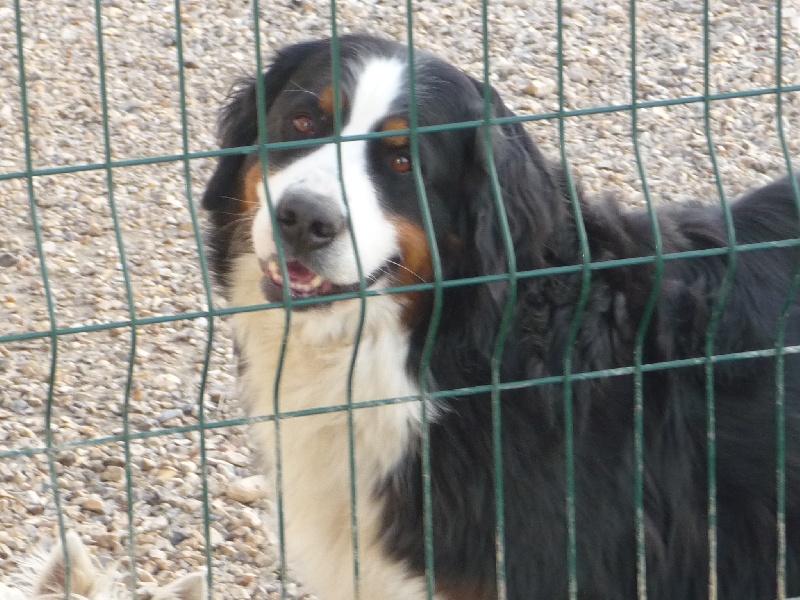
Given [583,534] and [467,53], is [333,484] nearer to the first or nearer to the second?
[583,534]

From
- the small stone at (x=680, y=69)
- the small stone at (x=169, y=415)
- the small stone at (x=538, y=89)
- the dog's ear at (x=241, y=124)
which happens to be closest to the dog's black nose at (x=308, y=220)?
the dog's ear at (x=241, y=124)

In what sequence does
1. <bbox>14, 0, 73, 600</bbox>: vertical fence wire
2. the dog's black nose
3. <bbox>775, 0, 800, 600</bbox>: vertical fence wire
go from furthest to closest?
1. the dog's black nose
2. <bbox>775, 0, 800, 600</bbox>: vertical fence wire
3. <bbox>14, 0, 73, 600</bbox>: vertical fence wire

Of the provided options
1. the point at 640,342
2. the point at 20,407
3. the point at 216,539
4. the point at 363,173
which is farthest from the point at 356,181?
the point at 20,407

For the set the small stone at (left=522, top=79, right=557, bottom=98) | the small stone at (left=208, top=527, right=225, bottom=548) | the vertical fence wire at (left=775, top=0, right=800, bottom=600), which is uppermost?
the small stone at (left=522, top=79, right=557, bottom=98)

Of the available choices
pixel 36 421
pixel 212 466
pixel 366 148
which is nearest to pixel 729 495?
pixel 366 148

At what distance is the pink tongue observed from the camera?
3.10 metres

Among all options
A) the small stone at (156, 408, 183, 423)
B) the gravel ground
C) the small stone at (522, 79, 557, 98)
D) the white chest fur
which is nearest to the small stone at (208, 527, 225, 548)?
the gravel ground

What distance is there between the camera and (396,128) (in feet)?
10.2

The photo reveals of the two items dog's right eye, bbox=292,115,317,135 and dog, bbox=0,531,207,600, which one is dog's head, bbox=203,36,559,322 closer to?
dog's right eye, bbox=292,115,317,135

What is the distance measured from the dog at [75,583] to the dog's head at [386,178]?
757mm

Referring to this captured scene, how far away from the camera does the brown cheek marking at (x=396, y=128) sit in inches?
121

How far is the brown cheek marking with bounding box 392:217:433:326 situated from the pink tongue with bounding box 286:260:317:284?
225 mm

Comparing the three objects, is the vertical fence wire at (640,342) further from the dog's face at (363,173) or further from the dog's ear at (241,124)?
the dog's ear at (241,124)

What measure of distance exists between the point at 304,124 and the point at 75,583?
1259 mm
